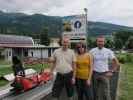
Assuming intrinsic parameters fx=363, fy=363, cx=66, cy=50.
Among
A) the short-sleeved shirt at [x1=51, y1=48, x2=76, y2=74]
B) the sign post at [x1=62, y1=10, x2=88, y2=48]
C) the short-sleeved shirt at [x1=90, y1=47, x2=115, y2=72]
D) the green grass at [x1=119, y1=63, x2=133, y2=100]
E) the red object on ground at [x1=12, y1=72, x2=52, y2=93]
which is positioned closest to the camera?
the short-sleeved shirt at [x1=51, y1=48, x2=76, y2=74]

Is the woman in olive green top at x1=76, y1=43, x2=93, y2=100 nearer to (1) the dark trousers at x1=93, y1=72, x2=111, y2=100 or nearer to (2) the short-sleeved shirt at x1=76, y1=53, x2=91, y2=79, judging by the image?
(2) the short-sleeved shirt at x1=76, y1=53, x2=91, y2=79

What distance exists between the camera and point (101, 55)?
8859 millimetres

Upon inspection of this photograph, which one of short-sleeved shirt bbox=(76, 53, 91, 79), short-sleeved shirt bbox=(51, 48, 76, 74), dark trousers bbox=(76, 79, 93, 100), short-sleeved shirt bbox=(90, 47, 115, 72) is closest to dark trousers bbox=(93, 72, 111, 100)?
short-sleeved shirt bbox=(90, 47, 115, 72)

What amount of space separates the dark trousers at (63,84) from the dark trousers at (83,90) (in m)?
0.17

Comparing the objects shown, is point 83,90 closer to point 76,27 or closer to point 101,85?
point 101,85

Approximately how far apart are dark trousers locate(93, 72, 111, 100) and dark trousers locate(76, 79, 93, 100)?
44 centimetres

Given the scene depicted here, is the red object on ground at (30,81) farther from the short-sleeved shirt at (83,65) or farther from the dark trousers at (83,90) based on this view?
the short-sleeved shirt at (83,65)

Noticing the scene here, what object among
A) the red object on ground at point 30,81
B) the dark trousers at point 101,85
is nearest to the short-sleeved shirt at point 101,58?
the dark trousers at point 101,85

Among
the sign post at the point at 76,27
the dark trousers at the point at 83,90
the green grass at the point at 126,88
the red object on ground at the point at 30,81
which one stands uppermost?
the sign post at the point at 76,27

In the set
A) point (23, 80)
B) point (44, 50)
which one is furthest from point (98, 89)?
point (44, 50)

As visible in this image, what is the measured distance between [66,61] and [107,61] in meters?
1.12

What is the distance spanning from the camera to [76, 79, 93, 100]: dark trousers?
869 cm

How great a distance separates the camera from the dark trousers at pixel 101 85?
9.09 meters

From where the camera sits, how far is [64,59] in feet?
27.8
